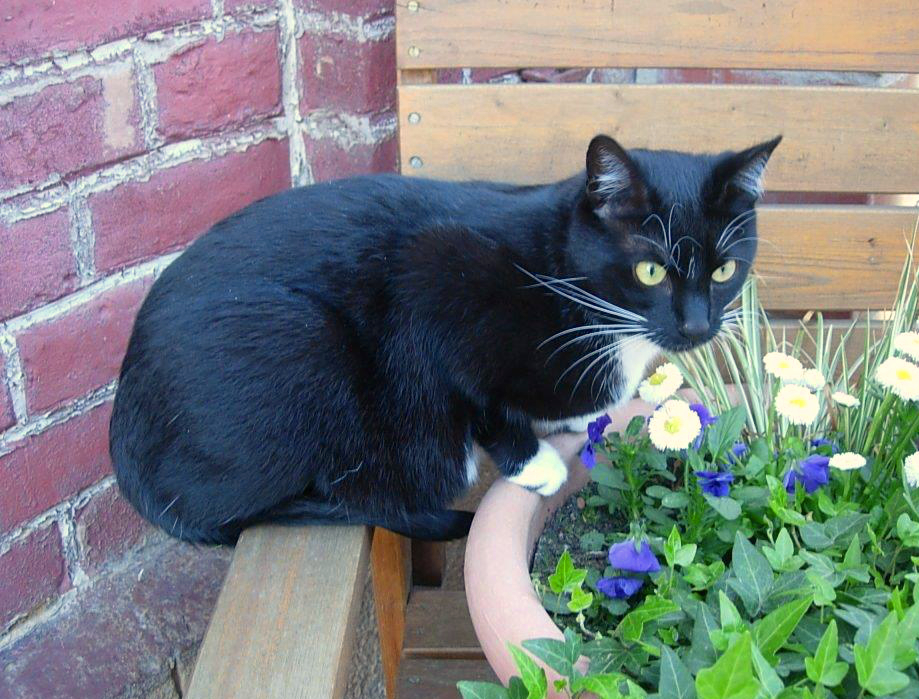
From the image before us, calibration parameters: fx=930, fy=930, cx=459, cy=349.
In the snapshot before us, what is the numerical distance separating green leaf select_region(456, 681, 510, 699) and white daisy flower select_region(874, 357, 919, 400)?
0.41 meters

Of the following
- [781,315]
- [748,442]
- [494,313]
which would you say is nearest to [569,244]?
[494,313]

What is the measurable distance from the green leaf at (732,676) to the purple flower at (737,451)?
38cm

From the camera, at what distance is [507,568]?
2.63 ft

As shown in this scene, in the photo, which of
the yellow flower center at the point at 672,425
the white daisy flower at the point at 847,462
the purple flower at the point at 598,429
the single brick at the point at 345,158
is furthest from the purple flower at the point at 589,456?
the single brick at the point at 345,158

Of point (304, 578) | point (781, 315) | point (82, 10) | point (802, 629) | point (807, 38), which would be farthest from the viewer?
point (781, 315)

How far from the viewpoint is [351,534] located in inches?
37.3

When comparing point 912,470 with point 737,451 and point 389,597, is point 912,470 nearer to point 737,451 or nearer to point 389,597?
point 737,451

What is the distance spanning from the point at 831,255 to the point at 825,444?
1.33 feet

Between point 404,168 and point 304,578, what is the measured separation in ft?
1.80

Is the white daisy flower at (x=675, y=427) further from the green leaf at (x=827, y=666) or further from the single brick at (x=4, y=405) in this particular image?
the single brick at (x=4, y=405)

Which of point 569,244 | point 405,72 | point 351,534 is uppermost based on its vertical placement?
point 405,72

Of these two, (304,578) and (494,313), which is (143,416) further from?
(494,313)

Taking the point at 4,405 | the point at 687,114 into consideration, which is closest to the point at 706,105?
the point at 687,114

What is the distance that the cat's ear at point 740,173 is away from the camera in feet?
2.97
